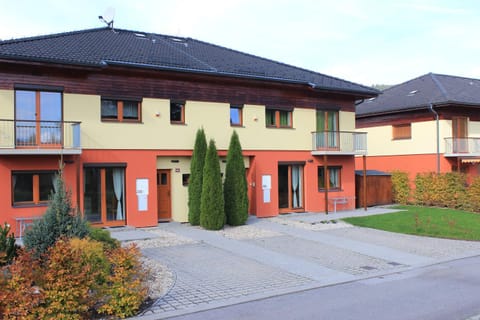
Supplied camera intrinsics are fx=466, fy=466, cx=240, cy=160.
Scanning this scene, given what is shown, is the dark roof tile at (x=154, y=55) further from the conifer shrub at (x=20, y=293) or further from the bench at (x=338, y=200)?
the conifer shrub at (x=20, y=293)

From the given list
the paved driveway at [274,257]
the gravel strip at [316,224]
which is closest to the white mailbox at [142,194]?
the paved driveway at [274,257]

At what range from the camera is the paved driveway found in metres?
Result: 8.48

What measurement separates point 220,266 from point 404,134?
19638 mm

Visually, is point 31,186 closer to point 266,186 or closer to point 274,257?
point 274,257

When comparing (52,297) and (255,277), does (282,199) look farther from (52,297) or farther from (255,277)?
(52,297)

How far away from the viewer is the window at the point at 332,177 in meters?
21.5

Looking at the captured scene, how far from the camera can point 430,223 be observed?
17.3 meters

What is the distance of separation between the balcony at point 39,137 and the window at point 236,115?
6264mm

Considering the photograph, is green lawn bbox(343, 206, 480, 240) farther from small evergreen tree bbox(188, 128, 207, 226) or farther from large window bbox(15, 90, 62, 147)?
large window bbox(15, 90, 62, 147)

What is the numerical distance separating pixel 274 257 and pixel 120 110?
8013mm

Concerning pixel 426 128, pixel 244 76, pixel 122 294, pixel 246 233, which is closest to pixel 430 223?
pixel 246 233

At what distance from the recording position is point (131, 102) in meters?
16.5

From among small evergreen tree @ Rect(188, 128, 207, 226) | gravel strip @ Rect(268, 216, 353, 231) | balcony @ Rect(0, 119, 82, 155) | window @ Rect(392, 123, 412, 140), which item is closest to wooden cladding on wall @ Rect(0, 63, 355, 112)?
balcony @ Rect(0, 119, 82, 155)

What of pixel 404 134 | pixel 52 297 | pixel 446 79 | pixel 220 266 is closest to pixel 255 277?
pixel 220 266
